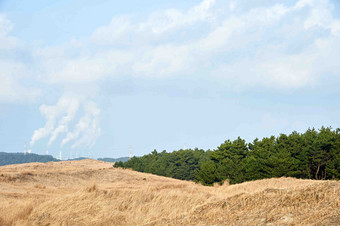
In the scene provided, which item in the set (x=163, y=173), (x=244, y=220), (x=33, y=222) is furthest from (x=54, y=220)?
(x=163, y=173)

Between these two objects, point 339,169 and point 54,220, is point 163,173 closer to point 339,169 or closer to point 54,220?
point 339,169

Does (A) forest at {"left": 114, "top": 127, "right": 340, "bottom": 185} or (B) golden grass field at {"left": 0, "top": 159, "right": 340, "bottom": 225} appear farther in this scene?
(A) forest at {"left": 114, "top": 127, "right": 340, "bottom": 185}

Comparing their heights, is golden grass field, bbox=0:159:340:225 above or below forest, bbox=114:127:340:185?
below

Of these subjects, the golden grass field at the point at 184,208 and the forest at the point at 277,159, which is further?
the forest at the point at 277,159

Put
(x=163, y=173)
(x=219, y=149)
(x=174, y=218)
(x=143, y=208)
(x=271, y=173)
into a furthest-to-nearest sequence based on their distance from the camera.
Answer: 1. (x=163, y=173)
2. (x=219, y=149)
3. (x=271, y=173)
4. (x=143, y=208)
5. (x=174, y=218)

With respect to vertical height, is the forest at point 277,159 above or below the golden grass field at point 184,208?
above

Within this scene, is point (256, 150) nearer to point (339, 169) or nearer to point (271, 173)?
point (271, 173)

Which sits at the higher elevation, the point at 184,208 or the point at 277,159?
the point at 277,159

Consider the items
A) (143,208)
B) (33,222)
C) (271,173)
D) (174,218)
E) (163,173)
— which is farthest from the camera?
(163,173)

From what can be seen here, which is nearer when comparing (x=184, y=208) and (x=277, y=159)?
(x=184, y=208)

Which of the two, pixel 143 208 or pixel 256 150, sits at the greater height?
pixel 256 150

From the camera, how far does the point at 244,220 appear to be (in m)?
8.54

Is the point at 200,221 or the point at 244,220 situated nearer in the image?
the point at 244,220

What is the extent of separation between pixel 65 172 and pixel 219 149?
22.2 metres
